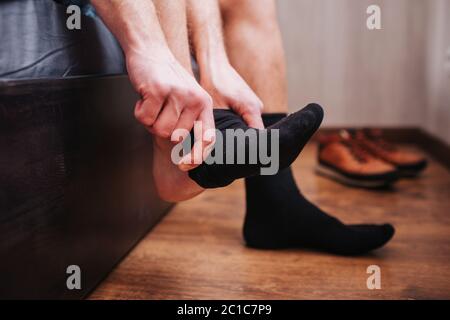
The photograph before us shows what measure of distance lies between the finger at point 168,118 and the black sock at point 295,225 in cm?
28

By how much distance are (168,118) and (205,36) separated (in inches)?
7.5

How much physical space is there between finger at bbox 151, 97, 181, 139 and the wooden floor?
0.83 feet

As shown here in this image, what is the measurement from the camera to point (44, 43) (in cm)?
58

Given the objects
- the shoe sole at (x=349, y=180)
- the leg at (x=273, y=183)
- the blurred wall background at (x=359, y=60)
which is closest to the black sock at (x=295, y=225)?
the leg at (x=273, y=183)

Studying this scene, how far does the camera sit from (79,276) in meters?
0.64

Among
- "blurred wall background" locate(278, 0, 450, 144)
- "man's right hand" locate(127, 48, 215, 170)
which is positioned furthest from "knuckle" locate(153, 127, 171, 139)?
"blurred wall background" locate(278, 0, 450, 144)

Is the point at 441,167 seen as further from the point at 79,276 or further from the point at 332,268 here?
the point at 79,276

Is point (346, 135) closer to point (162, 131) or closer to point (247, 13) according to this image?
point (247, 13)

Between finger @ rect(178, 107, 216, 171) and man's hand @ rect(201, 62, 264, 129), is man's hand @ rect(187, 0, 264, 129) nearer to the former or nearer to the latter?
man's hand @ rect(201, 62, 264, 129)

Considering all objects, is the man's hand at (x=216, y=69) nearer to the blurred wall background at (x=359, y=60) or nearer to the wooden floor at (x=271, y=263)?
the wooden floor at (x=271, y=263)

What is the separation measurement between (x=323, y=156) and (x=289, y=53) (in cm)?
79

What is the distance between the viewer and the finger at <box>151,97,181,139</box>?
567mm

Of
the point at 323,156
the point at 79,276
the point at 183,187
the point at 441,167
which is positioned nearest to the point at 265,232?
the point at 183,187

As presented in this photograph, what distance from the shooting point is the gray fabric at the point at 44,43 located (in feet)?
1.76
